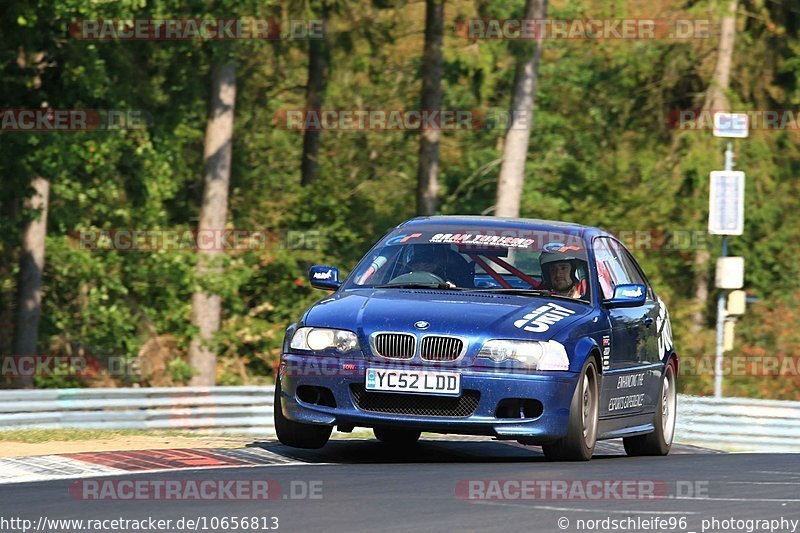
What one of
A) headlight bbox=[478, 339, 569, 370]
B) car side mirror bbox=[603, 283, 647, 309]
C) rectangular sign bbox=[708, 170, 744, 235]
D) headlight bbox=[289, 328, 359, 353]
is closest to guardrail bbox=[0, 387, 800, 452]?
rectangular sign bbox=[708, 170, 744, 235]

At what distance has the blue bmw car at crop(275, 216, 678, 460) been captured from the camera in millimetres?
10398

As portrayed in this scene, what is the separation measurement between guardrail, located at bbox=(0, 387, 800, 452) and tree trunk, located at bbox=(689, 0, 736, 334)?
20026 mm

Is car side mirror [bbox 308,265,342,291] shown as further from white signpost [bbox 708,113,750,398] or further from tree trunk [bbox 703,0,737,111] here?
tree trunk [bbox 703,0,737,111]

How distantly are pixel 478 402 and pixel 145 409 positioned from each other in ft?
24.3

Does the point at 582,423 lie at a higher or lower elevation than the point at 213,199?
higher

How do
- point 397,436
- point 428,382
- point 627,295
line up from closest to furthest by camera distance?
point 428,382 → point 627,295 → point 397,436

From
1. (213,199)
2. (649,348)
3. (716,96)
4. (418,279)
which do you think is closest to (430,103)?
(716,96)

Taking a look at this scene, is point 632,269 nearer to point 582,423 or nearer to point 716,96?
point 582,423

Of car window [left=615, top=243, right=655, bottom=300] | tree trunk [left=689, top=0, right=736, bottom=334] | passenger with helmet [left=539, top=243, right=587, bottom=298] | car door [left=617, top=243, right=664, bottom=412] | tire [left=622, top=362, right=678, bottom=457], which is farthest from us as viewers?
tree trunk [left=689, top=0, right=736, bottom=334]

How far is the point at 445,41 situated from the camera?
39.0 meters

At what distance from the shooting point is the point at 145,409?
17109 millimetres

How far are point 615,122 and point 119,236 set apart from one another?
15.9 metres

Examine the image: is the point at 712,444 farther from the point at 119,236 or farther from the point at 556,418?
the point at 119,236

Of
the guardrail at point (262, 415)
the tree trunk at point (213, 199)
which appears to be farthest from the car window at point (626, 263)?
the tree trunk at point (213, 199)
